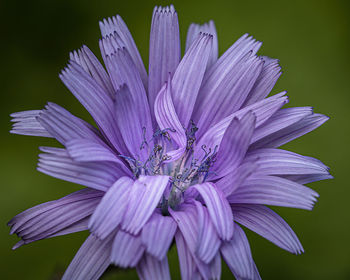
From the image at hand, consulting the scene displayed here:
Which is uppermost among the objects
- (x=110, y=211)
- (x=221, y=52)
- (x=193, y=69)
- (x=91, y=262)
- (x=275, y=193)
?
(x=221, y=52)

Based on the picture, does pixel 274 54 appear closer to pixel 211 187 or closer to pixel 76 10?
pixel 76 10

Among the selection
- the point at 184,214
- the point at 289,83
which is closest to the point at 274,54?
the point at 289,83

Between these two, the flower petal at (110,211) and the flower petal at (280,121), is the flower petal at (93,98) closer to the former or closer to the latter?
the flower petal at (110,211)

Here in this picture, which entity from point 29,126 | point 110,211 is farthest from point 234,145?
point 29,126

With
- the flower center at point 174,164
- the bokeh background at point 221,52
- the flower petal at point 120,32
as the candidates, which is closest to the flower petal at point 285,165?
the flower center at point 174,164

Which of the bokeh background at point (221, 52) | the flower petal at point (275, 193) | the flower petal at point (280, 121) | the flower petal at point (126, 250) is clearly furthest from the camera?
the bokeh background at point (221, 52)

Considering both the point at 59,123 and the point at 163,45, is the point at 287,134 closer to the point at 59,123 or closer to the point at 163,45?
the point at 163,45
